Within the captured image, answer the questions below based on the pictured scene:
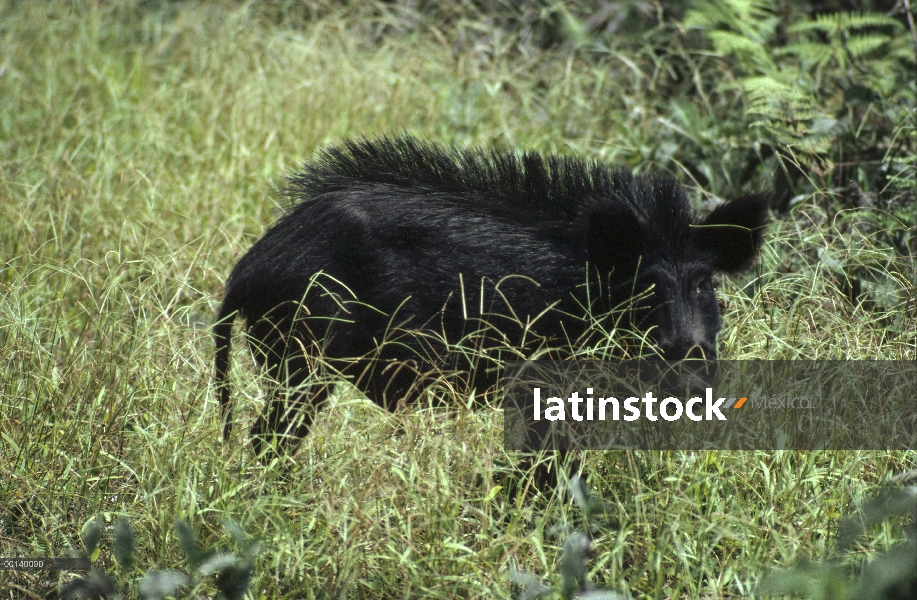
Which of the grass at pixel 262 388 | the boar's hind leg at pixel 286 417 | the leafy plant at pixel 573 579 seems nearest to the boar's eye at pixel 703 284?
the grass at pixel 262 388

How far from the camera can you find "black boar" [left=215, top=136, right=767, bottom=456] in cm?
336

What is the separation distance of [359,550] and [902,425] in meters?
1.98

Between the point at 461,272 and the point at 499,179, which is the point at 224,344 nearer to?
the point at 461,272

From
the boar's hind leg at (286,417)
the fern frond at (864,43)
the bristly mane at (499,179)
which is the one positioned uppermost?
the fern frond at (864,43)

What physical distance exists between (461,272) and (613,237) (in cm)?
53

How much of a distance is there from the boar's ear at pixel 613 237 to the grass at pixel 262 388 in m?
0.65

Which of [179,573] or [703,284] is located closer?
[179,573]

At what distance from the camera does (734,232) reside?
11.7 ft

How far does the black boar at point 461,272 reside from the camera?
11.0 feet

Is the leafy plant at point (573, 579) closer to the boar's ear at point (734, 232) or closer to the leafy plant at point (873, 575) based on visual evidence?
the leafy plant at point (873, 575)

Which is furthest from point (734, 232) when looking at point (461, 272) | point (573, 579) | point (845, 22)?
point (845, 22)

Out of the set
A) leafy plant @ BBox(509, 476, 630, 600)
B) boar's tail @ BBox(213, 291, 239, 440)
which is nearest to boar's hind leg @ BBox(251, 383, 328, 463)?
boar's tail @ BBox(213, 291, 239, 440)

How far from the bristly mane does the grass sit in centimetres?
72

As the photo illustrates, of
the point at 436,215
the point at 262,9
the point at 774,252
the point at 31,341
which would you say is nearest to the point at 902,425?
the point at 774,252
